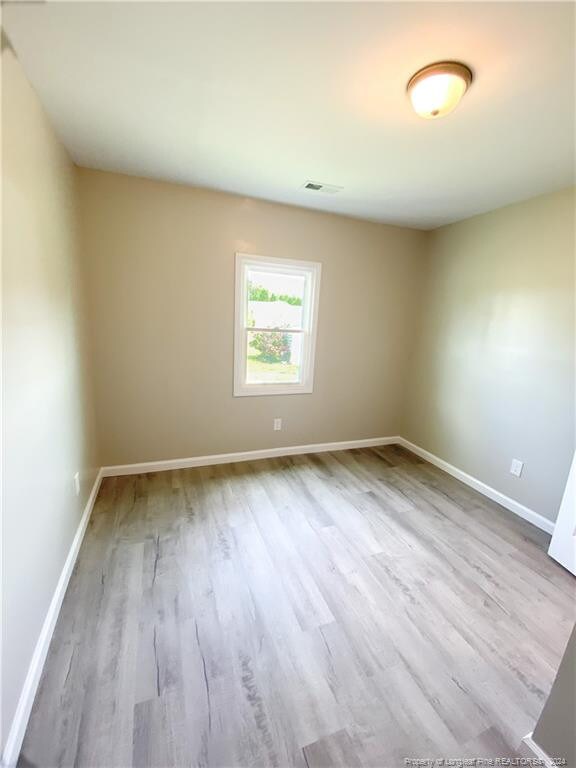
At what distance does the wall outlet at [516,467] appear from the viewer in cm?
253

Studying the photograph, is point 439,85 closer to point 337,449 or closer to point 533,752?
point 533,752

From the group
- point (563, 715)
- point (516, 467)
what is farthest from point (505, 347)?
point (563, 715)

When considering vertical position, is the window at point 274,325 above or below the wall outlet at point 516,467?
above

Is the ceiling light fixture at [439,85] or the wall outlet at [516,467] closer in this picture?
the ceiling light fixture at [439,85]

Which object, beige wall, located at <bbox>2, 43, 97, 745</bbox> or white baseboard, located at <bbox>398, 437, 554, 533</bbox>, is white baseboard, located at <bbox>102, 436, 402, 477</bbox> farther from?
beige wall, located at <bbox>2, 43, 97, 745</bbox>

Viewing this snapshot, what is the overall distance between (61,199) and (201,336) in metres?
1.29

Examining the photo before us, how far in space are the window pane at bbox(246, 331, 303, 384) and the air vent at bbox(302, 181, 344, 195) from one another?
1.24 m

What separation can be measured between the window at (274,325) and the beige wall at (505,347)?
4.41ft

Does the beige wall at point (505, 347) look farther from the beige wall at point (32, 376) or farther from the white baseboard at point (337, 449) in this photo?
the beige wall at point (32, 376)

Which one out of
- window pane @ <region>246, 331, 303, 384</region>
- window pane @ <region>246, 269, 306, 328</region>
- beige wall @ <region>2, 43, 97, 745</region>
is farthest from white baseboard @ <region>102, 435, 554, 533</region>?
window pane @ <region>246, 269, 306, 328</region>

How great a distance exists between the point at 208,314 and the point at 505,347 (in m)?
2.56

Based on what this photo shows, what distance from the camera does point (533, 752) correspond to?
106 cm

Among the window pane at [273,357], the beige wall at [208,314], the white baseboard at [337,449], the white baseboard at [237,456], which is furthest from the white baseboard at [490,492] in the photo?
the window pane at [273,357]

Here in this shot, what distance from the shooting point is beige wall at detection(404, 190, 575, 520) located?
2.27 m
